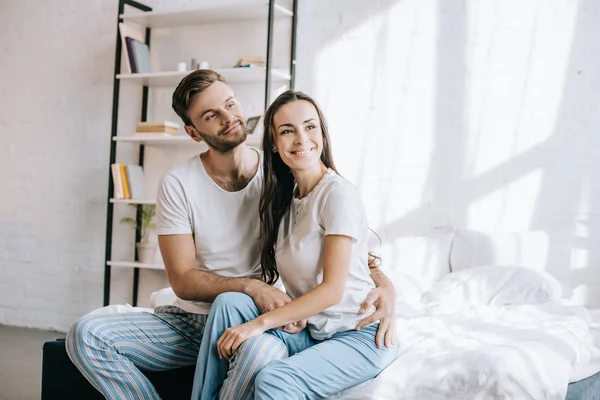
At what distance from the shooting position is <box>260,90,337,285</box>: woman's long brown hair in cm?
198

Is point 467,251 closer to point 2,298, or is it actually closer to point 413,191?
point 413,191

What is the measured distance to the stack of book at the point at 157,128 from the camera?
393 cm

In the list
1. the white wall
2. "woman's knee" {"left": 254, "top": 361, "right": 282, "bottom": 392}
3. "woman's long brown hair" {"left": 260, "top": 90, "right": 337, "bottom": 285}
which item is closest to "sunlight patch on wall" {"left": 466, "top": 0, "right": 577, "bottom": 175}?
the white wall

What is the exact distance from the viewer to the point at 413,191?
12.2 feet

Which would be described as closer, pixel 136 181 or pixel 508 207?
pixel 508 207

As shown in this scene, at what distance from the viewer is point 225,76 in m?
3.88

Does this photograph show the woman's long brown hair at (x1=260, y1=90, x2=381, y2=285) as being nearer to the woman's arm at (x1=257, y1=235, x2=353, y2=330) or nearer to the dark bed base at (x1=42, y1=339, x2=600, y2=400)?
the woman's arm at (x1=257, y1=235, x2=353, y2=330)

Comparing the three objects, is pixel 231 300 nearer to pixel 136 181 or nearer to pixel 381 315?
pixel 381 315

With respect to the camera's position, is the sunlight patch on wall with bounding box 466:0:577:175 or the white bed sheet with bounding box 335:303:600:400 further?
the sunlight patch on wall with bounding box 466:0:577:175

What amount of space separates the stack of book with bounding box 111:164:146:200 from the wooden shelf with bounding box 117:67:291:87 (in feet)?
1.82

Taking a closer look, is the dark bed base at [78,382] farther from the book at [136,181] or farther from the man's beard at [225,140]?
the book at [136,181]

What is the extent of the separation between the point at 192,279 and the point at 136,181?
7.48 ft

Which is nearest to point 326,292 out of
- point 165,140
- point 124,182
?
point 165,140

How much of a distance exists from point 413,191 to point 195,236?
6.25 feet
